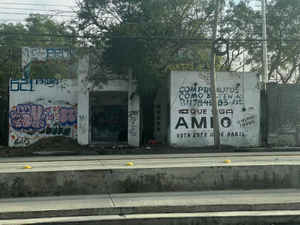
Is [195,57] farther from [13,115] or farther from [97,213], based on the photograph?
[97,213]

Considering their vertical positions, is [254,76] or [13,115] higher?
[254,76]

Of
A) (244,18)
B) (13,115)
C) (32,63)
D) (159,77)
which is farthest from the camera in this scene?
(32,63)

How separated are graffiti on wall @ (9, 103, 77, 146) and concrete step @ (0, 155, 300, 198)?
15.5m

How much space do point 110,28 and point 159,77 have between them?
3951mm

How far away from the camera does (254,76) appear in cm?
2384

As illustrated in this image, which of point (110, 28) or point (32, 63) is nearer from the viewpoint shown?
point (110, 28)

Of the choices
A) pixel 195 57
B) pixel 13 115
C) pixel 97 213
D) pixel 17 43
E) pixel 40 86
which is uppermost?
pixel 17 43

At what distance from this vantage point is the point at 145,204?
7.00 m

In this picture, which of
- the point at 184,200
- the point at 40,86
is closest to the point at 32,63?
the point at 40,86

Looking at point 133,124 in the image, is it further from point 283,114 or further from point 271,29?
point 271,29

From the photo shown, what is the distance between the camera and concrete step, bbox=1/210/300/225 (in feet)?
20.3

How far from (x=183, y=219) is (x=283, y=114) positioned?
761 inches

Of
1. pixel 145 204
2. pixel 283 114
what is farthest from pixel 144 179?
pixel 283 114

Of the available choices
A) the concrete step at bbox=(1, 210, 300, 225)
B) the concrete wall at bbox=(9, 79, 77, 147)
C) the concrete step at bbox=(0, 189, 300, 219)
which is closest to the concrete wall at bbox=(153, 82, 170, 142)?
the concrete wall at bbox=(9, 79, 77, 147)
